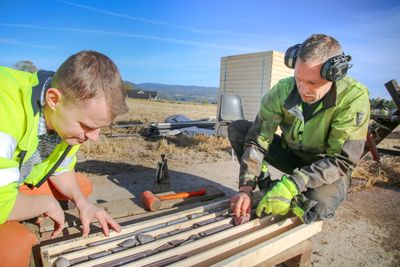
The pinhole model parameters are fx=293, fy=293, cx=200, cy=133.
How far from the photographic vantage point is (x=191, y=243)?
5.64ft

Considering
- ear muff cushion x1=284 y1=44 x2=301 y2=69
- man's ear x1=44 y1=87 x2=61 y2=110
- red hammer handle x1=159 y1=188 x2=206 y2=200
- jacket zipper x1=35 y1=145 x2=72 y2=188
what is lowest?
red hammer handle x1=159 y1=188 x2=206 y2=200

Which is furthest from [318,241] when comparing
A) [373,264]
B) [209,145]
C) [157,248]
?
[209,145]

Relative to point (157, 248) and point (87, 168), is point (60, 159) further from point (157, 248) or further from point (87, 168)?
point (87, 168)

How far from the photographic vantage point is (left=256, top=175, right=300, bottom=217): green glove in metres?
2.08

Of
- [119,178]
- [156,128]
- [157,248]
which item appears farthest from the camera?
[156,128]

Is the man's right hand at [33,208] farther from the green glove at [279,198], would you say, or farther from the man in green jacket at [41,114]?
the green glove at [279,198]

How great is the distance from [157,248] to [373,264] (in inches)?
70.0

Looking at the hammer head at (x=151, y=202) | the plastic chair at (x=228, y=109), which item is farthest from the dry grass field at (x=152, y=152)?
the hammer head at (x=151, y=202)

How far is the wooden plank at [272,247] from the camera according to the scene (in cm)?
161

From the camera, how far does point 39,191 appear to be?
6.91 feet

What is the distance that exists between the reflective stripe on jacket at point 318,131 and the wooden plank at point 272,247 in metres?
0.31

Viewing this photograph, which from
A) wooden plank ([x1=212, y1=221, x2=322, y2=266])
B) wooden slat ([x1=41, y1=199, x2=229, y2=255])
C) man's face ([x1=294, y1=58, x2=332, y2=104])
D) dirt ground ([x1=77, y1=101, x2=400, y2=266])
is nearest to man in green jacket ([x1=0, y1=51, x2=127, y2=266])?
wooden slat ([x1=41, y1=199, x2=229, y2=255])

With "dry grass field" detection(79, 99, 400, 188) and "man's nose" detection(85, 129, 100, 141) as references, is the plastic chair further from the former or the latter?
"man's nose" detection(85, 129, 100, 141)

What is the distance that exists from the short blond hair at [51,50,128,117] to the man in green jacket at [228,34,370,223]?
1.25 m
